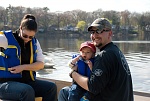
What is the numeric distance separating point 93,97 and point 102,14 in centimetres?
8479

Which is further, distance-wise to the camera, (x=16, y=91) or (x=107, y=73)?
(x=16, y=91)

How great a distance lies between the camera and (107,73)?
208 cm

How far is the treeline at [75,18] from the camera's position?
79188mm

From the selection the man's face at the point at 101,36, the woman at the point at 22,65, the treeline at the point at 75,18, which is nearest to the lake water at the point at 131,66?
the woman at the point at 22,65

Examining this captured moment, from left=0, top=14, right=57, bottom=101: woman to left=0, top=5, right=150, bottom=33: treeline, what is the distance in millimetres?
75234

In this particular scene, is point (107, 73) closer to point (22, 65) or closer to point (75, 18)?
point (22, 65)

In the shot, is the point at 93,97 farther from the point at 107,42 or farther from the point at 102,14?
the point at 102,14

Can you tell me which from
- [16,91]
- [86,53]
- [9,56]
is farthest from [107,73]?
[9,56]

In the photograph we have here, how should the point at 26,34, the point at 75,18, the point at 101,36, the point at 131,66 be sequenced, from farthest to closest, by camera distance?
the point at 75,18
the point at 131,66
the point at 26,34
the point at 101,36

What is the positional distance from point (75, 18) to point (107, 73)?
86.8 metres

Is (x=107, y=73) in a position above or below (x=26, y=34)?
below

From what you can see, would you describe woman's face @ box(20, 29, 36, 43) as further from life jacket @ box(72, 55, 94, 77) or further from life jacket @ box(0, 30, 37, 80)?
life jacket @ box(72, 55, 94, 77)

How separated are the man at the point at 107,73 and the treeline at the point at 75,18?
76032 mm

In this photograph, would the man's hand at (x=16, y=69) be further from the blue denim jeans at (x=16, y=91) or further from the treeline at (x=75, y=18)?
the treeline at (x=75, y=18)
